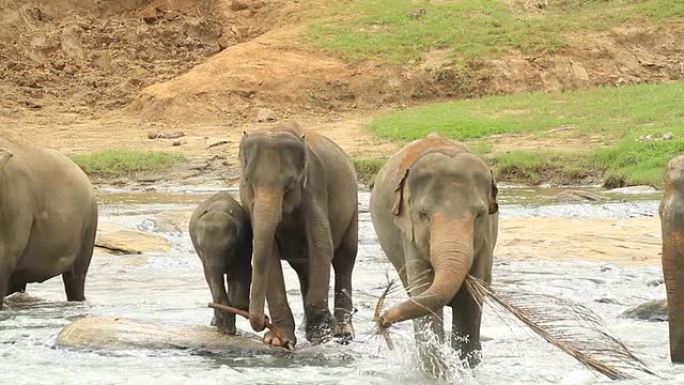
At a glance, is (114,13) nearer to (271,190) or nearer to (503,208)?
(503,208)

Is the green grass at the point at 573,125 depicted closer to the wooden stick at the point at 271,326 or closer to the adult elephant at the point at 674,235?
the wooden stick at the point at 271,326

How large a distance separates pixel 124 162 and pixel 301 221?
16426 millimetres

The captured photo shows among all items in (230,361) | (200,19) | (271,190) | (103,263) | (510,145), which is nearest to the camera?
(271,190)

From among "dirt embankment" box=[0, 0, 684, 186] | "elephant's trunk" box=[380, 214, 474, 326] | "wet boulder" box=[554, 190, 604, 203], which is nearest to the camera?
"elephant's trunk" box=[380, 214, 474, 326]

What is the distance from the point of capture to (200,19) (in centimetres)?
3528

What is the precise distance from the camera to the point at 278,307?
27.9 feet

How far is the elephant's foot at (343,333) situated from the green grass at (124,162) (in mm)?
15548

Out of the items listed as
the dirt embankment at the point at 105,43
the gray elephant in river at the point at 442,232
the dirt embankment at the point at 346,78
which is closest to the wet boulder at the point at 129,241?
the gray elephant in river at the point at 442,232

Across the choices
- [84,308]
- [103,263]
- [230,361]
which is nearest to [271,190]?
[230,361]

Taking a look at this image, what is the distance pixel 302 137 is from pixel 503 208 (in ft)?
32.4

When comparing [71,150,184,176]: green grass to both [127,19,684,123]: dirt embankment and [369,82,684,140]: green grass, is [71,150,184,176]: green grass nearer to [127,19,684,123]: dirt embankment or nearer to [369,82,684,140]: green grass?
[127,19,684,123]: dirt embankment

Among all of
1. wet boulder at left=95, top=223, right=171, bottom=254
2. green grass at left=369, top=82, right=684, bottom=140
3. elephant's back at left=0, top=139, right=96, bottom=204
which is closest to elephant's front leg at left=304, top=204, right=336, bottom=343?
elephant's back at left=0, top=139, right=96, bottom=204

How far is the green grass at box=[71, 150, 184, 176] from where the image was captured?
2434 centimetres

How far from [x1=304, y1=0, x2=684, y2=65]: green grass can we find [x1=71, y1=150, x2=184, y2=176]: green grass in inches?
286
